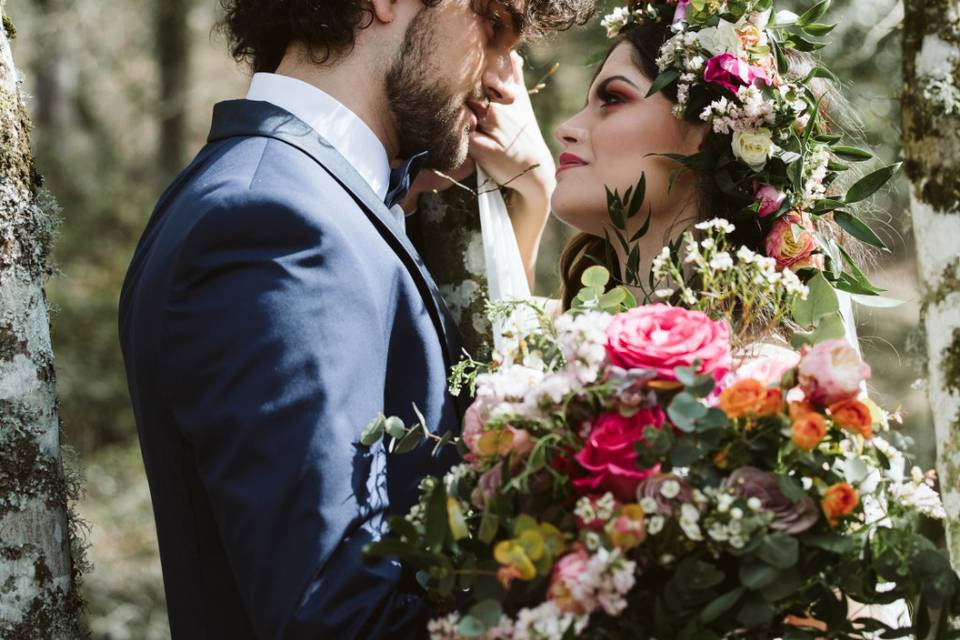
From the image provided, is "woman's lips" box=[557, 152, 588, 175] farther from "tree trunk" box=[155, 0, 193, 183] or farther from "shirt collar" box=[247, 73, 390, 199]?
"tree trunk" box=[155, 0, 193, 183]

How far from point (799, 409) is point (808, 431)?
53 millimetres

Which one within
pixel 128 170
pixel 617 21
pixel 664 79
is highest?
pixel 617 21

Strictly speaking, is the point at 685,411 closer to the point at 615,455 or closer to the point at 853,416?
the point at 615,455

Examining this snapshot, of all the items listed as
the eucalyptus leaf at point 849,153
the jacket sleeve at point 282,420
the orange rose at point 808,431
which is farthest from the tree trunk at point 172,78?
the orange rose at point 808,431

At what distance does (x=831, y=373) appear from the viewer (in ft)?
5.76

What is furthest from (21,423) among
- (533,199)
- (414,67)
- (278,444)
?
(533,199)

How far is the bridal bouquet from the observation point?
5.65ft

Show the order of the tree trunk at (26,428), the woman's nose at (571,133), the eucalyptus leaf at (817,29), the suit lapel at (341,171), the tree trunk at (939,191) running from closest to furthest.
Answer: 1. the tree trunk at (939,191)
2. the tree trunk at (26,428)
3. the suit lapel at (341,171)
4. the eucalyptus leaf at (817,29)
5. the woman's nose at (571,133)

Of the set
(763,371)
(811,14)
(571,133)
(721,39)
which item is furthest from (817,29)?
(763,371)

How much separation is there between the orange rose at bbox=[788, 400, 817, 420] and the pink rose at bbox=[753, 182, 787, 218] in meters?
1.43

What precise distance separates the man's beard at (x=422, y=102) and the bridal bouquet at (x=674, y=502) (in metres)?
1.34

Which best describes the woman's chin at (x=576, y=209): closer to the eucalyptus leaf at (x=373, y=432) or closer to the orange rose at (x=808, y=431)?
the eucalyptus leaf at (x=373, y=432)

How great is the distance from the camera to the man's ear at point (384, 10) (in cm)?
306

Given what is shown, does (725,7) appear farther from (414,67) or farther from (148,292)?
(148,292)
